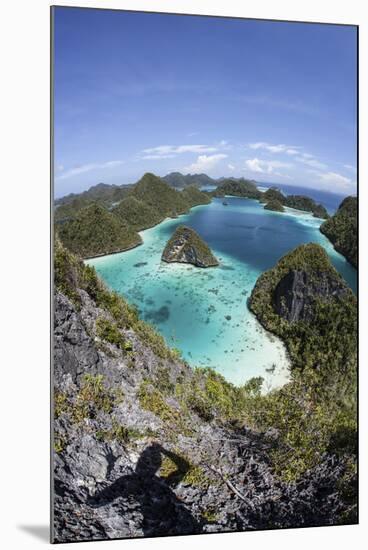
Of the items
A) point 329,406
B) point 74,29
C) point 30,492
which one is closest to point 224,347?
point 329,406

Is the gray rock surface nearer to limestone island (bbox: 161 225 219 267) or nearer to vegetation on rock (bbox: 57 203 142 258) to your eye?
vegetation on rock (bbox: 57 203 142 258)

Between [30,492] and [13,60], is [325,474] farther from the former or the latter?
[13,60]

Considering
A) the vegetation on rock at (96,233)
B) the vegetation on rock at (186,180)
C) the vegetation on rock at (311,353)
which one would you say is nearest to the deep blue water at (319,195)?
the vegetation on rock at (311,353)

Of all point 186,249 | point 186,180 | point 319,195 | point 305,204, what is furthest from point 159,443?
point 319,195

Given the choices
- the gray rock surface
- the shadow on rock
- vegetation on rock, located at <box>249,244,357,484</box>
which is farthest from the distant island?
the shadow on rock

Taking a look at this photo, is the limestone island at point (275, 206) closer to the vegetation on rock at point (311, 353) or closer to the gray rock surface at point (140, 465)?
the vegetation on rock at point (311, 353)

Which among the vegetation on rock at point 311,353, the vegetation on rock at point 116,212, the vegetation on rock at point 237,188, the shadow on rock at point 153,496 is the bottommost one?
the shadow on rock at point 153,496

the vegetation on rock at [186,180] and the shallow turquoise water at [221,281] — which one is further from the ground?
the vegetation on rock at [186,180]

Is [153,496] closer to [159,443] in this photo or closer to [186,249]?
[159,443]
